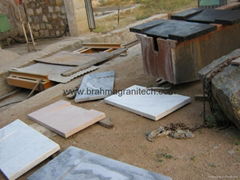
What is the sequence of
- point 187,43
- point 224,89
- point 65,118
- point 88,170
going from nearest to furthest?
point 88,170 → point 224,89 → point 65,118 → point 187,43

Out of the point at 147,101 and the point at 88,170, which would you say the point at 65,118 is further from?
the point at 88,170

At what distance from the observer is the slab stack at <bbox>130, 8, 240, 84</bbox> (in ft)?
Result: 12.9

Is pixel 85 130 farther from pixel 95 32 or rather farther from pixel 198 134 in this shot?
pixel 95 32

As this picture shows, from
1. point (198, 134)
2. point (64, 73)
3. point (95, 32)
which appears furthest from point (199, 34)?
point (95, 32)

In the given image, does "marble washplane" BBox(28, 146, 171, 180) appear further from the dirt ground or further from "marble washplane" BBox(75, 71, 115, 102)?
"marble washplane" BBox(75, 71, 115, 102)

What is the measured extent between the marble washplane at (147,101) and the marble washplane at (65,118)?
1.39ft

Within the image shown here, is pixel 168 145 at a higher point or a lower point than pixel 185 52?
lower

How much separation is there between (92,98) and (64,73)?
1.90 metres

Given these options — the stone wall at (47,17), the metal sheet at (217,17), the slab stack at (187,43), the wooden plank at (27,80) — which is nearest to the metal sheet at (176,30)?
the slab stack at (187,43)

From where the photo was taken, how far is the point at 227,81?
2863 millimetres

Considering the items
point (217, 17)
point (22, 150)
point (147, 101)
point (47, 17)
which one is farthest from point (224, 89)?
point (47, 17)

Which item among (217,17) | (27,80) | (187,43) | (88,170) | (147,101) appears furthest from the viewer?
(27,80)

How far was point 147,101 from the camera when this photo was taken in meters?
3.86

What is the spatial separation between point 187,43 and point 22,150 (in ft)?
8.26
